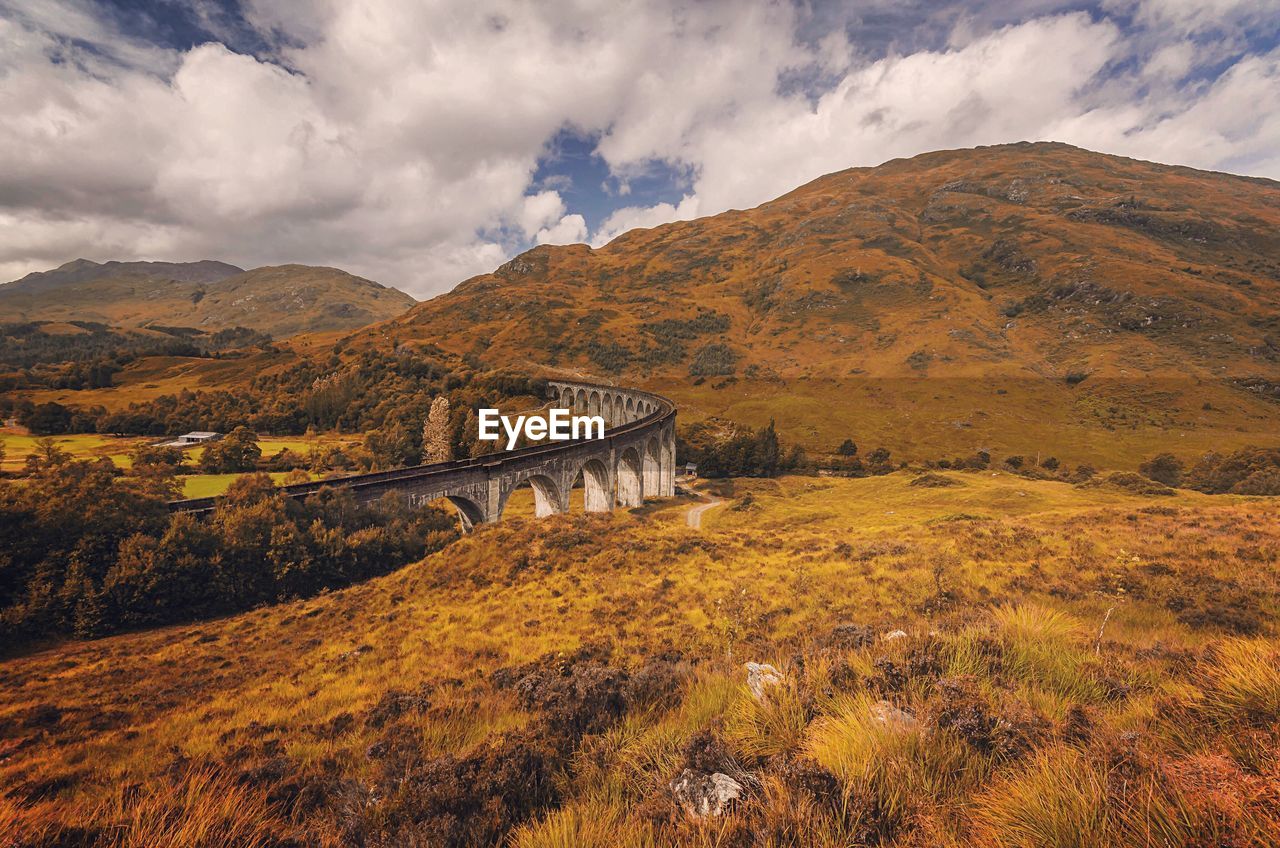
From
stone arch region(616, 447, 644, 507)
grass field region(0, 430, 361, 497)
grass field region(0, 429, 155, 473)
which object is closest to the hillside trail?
stone arch region(616, 447, 644, 507)

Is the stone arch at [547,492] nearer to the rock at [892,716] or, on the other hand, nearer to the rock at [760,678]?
the rock at [760,678]

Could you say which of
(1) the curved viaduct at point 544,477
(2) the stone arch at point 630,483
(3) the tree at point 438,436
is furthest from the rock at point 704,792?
(3) the tree at point 438,436

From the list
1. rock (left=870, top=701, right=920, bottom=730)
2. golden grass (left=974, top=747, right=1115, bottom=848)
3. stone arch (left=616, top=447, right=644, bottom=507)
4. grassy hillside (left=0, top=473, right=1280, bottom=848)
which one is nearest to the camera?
golden grass (left=974, top=747, right=1115, bottom=848)

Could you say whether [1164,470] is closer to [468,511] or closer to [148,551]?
[468,511]

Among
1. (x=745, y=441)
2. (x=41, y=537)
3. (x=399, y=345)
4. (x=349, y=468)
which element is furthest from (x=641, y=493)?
(x=399, y=345)

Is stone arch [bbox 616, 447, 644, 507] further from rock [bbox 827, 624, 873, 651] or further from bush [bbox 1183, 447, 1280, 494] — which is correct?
bush [bbox 1183, 447, 1280, 494]

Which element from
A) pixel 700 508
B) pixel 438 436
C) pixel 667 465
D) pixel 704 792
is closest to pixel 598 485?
pixel 700 508

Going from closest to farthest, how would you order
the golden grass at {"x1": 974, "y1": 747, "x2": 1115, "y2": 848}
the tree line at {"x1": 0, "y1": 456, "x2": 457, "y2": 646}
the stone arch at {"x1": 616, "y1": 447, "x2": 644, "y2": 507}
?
the golden grass at {"x1": 974, "y1": 747, "x2": 1115, "y2": 848}, the tree line at {"x1": 0, "y1": 456, "x2": 457, "y2": 646}, the stone arch at {"x1": 616, "y1": 447, "x2": 644, "y2": 507}
